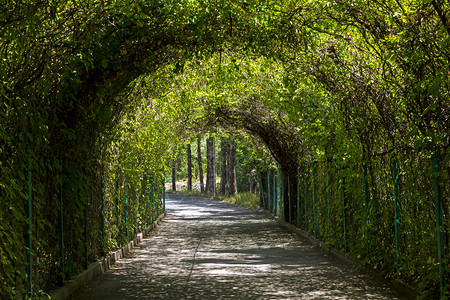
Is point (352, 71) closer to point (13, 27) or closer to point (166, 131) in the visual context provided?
point (13, 27)

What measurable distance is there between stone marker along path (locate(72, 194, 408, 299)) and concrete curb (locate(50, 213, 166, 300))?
135 mm

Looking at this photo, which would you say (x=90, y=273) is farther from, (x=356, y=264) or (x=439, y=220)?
(x=439, y=220)

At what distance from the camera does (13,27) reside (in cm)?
602

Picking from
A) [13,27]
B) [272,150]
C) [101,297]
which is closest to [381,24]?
[13,27]

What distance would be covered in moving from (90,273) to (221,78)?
6399mm

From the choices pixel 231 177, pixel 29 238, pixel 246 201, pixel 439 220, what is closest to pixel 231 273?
pixel 439 220

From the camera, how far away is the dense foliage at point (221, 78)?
6.72 meters

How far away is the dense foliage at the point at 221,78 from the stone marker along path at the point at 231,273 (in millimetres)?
570

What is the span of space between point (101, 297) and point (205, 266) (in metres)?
3.18

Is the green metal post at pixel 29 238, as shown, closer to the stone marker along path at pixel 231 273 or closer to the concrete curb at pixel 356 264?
the stone marker along path at pixel 231 273

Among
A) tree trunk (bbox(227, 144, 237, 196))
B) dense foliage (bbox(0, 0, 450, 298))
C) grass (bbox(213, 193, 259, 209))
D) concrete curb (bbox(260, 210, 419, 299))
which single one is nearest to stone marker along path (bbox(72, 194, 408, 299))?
concrete curb (bbox(260, 210, 419, 299))

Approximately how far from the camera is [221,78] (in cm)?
1488

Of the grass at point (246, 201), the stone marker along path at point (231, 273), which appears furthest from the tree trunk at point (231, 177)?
the stone marker along path at point (231, 273)

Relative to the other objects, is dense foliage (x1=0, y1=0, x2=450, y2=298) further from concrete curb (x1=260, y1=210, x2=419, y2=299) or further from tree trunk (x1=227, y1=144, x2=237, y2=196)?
tree trunk (x1=227, y1=144, x2=237, y2=196)
